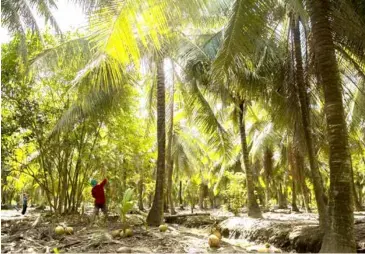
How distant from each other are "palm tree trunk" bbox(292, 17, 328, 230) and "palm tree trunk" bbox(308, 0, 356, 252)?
241 centimetres

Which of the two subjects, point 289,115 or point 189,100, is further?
point 189,100

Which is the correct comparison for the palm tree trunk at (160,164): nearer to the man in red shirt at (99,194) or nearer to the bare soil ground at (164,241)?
the bare soil ground at (164,241)

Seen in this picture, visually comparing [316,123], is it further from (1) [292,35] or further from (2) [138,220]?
(2) [138,220]

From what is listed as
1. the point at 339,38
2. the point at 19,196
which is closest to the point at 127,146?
the point at 339,38

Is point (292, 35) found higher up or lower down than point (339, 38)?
higher up

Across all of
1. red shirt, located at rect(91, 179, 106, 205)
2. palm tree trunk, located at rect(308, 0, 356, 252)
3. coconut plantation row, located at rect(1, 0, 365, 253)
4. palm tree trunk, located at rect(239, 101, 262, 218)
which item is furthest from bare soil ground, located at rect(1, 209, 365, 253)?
palm tree trunk, located at rect(239, 101, 262, 218)

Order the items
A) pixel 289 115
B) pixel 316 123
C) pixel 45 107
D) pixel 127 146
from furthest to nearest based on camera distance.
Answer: pixel 127 146 → pixel 45 107 → pixel 316 123 → pixel 289 115

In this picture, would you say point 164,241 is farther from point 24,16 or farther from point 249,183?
point 24,16

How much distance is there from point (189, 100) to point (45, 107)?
5.01 m

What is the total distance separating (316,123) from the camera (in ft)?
36.0

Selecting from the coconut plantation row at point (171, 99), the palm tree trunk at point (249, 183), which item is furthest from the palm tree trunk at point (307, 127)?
the palm tree trunk at point (249, 183)

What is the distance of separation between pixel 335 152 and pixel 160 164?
6405 millimetres

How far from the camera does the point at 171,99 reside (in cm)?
1377

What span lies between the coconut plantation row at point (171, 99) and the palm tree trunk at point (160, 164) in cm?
3
